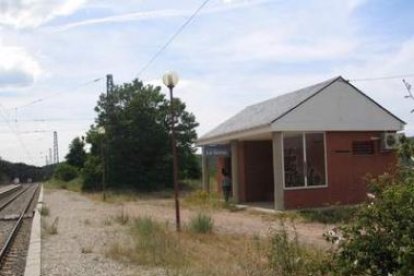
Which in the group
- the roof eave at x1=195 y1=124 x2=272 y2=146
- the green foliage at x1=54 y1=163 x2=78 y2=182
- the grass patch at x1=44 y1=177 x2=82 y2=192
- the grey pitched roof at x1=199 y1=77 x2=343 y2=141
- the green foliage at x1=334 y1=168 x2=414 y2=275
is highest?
the grey pitched roof at x1=199 y1=77 x2=343 y2=141

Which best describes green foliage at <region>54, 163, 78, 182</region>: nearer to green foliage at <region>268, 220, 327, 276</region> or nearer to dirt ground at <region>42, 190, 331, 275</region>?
dirt ground at <region>42, 190, 331, 275</region>

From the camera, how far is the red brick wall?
24766 millimetres

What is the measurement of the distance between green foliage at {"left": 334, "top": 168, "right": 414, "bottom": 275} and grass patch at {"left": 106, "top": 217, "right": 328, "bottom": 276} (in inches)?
20.3

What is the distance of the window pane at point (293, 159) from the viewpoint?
82.0 ft

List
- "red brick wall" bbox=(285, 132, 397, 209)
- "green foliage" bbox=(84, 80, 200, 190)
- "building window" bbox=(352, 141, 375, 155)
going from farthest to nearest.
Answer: "green foliage" bbox=(84, 80, 200, 190), "building window" bbox=(352, 141, 375, 155), "red brick wall" bbox=(285, 132, 397, 209)

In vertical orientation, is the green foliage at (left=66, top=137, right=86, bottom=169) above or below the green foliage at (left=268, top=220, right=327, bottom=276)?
above

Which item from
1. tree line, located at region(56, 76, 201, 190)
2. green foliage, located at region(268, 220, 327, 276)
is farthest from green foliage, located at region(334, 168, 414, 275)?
tree line, located at region(56, 76, 201, 190)

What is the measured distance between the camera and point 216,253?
1316 centimetres

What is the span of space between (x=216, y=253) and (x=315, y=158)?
12.9 meters

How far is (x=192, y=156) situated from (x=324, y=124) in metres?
29.1

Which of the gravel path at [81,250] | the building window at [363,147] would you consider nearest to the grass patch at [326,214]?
the building window at [363,147]

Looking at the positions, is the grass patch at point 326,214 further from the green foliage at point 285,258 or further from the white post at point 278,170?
the green foliage at point 285,258

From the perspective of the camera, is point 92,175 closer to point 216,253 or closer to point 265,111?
point 265,111

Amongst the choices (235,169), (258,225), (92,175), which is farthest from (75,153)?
(258,225)
